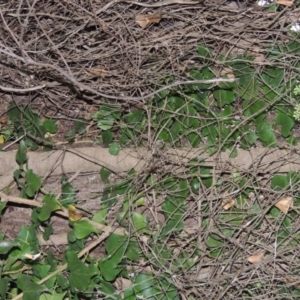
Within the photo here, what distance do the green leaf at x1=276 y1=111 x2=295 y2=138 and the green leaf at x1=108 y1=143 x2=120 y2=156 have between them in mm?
810

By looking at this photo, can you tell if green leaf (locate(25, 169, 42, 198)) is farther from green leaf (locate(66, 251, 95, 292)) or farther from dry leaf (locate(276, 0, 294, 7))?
dry leaf (locate(276, 0, 294, 7))

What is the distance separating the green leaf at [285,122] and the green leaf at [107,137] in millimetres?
841

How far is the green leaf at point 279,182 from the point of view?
2.54 meters

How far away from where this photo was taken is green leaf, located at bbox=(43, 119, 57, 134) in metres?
2.74

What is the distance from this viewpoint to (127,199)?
2.60 m

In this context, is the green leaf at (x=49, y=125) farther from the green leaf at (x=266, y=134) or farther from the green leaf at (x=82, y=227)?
the green leaf at (x=266, y=134)

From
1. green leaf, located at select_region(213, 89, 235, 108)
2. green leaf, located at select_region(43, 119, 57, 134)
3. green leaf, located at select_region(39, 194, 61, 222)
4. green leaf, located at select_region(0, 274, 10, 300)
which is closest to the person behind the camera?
green leaf, located at select_region(0, 274, 10, 300)

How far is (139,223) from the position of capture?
2555 millimetres

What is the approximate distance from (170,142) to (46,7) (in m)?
0.95

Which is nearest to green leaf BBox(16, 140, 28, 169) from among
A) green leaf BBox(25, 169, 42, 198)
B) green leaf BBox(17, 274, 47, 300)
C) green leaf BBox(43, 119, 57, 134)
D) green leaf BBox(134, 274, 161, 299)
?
green leaf BBox(25, 169, 42, 198)

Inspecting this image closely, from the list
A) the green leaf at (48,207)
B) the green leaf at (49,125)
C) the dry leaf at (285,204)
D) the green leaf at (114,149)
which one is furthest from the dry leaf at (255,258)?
the green leaf at (49,125)

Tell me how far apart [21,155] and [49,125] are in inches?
9.7

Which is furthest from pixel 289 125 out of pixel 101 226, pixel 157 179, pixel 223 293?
pixel 101 226

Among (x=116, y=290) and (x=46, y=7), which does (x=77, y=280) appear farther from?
(x=46, y=7)
